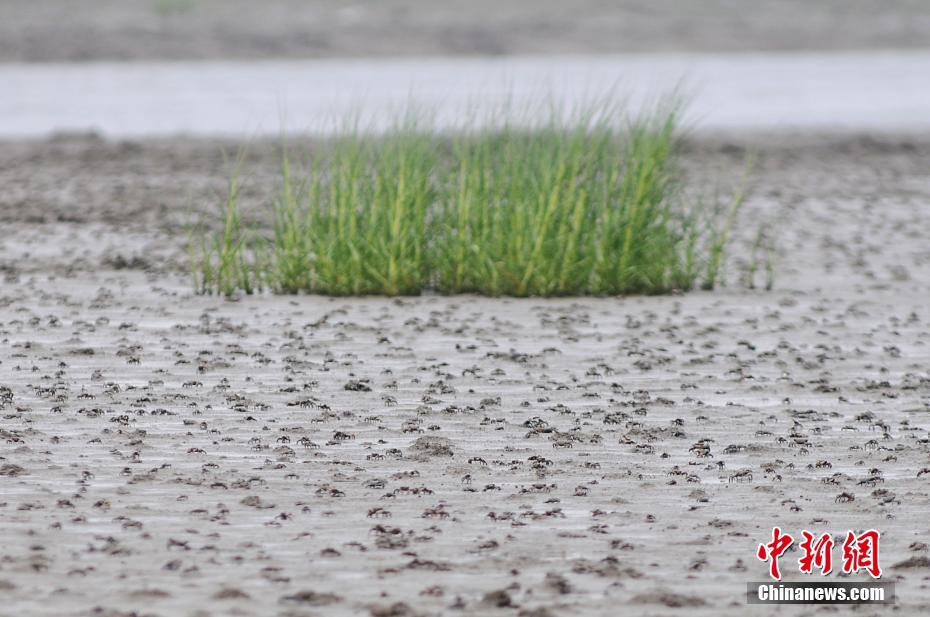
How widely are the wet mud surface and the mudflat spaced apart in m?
26.0

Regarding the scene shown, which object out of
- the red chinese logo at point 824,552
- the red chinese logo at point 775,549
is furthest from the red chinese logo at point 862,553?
the red chinese logo at point 775,549

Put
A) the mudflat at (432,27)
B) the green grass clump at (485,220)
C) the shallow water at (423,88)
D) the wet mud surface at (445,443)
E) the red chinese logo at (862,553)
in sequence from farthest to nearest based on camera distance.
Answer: the mudflat at (432,27)
the shallow water at (423,88)
the green grass clump at (485,220)
the red chinese logo at (862,553)
the wet mud surface at (445,443)

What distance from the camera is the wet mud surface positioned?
14.3 feet

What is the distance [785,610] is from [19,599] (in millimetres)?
2044

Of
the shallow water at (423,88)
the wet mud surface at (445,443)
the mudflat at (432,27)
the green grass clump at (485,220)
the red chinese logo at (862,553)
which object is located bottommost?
the red chinese logo at (862,553)

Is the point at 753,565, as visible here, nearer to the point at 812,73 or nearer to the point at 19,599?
the point at 19,599

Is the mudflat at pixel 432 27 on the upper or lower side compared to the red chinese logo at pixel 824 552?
upper

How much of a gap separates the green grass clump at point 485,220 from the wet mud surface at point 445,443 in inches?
10.3

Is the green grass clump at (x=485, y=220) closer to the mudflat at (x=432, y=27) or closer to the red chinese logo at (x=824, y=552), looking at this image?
the red chinese logo at (x=824, y=552)

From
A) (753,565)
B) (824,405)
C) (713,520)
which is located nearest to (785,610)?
(753,565)

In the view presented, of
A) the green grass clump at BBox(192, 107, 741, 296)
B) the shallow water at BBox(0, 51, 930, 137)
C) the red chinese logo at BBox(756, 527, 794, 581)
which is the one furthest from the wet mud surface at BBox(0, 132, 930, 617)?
the shallow water at BBox(0, 51, 930, 137)

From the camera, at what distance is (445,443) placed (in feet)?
19.2

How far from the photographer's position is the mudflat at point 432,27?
35.6 m

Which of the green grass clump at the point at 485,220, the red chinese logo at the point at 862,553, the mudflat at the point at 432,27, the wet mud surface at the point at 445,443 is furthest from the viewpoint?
the mudflat at the point at 432,27
